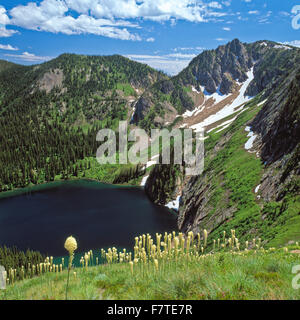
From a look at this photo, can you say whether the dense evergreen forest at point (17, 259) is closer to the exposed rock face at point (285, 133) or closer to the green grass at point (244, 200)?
the green grass at point (244, 200)

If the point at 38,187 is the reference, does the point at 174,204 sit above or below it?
above

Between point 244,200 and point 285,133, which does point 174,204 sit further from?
point 285,133

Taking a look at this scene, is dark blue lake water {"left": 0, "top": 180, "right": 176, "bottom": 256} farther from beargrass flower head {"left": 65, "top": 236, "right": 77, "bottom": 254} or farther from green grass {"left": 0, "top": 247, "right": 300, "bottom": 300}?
beargrass flower head {"left": 65, "top": 236, "right": 77, "bottom": 254}

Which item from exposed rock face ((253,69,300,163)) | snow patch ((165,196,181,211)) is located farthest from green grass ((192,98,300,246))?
snow patch ((165,196,181,211))

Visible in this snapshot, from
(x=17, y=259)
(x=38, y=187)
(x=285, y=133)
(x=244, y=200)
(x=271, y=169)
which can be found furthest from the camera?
(x=38, y=187)

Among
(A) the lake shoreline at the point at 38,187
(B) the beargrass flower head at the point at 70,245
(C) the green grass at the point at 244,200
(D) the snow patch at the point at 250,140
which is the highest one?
(D) the snow patch at the point at 250,140

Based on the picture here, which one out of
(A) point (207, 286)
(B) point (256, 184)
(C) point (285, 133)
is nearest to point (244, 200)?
(B) point (256, 184)

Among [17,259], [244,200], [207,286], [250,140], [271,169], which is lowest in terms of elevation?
[17,259]

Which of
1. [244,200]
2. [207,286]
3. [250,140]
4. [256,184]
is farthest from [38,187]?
[207,286]

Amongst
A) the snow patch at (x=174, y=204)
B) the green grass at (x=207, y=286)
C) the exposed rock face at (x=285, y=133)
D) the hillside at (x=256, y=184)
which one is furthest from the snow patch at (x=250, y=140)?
the green grass at (x=207, y=286)

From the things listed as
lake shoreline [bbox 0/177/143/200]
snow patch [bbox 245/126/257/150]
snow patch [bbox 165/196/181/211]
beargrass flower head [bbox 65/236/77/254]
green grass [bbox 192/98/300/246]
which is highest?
snow patch [bbox 245/126/257/150]

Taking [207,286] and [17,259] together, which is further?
[17,259]

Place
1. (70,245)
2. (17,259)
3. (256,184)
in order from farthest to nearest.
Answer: (17,259)
(256,184)
(70,245)

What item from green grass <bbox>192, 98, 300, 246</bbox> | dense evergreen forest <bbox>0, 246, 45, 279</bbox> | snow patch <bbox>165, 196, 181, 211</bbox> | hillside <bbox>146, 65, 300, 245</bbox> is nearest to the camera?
green grass <bbox>192, 98, 300, 246</bbox>
